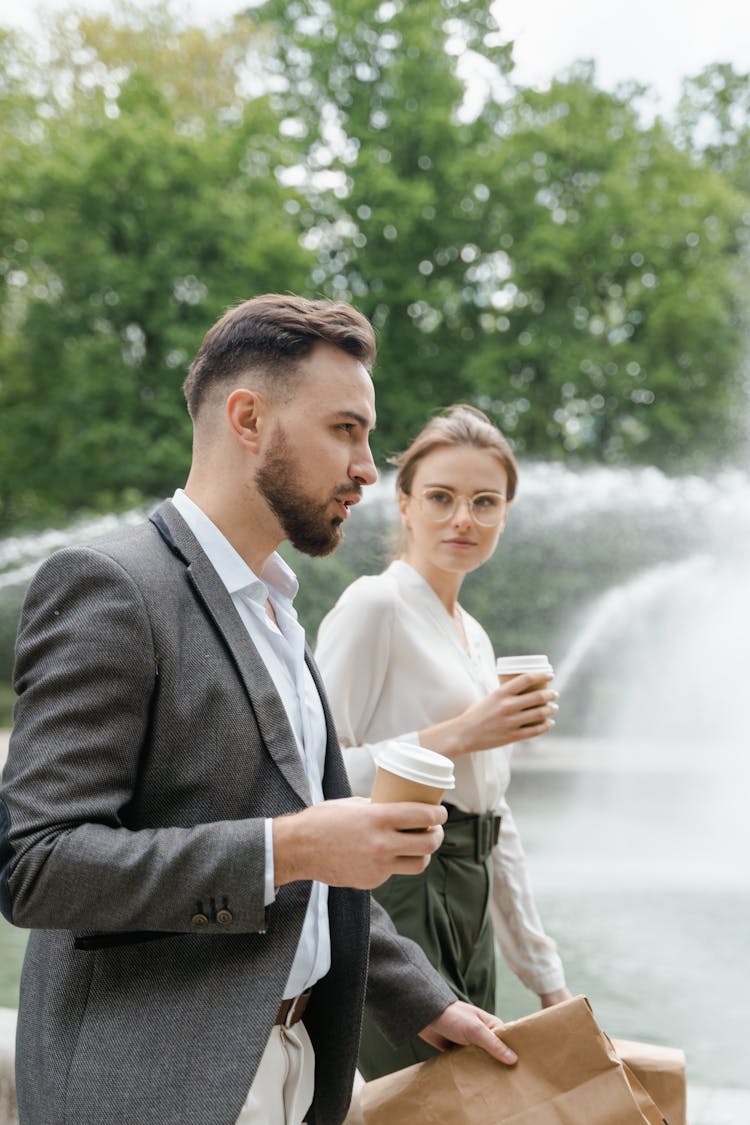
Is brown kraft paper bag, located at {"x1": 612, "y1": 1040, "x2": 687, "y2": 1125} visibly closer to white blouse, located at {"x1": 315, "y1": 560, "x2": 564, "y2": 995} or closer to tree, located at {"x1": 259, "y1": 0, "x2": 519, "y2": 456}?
white blouse, located at {"x1": 315, "y1": 560, "x2": 564, "y2": 995}

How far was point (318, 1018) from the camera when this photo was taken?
1.95m

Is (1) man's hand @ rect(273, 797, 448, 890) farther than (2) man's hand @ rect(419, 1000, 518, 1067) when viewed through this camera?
No

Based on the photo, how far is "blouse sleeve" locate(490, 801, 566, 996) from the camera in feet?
9.89

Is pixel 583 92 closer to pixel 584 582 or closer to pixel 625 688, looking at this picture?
pixel 584 582

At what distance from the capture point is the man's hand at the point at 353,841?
1.53m

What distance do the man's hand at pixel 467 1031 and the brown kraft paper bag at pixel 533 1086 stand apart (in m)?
0.01

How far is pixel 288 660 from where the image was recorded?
1.96 meters

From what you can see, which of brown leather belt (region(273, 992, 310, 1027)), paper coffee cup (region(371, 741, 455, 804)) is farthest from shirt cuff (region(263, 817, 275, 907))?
brown leather belt (region(273, 992, 310, 1027))

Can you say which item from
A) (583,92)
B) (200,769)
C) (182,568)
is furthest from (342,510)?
(583,92)

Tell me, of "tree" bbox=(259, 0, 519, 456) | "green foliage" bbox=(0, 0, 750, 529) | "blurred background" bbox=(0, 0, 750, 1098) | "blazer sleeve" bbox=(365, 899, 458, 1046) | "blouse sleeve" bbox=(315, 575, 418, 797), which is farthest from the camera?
"tree" bbox=(259, 0, 519, 456)


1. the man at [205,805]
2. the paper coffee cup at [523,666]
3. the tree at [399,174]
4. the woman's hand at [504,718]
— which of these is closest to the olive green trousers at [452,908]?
the woman's hand at [504,718]

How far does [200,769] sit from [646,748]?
13881 millimetres

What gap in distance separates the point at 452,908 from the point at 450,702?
460 millimetres

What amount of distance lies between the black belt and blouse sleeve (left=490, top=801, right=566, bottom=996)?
14cm
